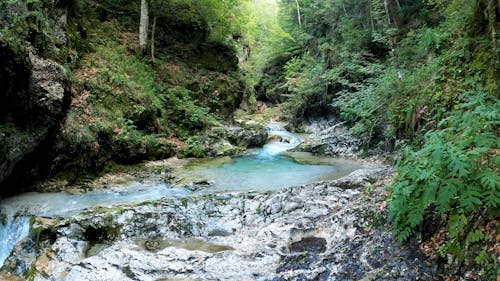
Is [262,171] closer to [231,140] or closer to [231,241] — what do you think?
[231,140]

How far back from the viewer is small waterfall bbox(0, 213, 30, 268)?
6.16m

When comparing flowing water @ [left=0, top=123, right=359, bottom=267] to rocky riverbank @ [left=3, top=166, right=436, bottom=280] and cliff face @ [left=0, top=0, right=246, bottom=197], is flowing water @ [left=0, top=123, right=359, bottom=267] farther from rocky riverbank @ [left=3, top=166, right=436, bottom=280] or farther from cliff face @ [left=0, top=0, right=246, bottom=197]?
cliff face @ [left=0, top=0, right=246, bottom=197]

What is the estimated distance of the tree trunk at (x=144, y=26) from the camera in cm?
1474

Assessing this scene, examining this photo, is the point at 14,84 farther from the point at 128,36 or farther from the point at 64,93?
the point at 128,36

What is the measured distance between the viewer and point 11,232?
6.52m

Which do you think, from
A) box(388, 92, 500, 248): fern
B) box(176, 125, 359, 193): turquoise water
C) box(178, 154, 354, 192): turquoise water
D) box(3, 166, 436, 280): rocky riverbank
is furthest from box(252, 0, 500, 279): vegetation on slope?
box(178, 154, 354, 192): turquoise water

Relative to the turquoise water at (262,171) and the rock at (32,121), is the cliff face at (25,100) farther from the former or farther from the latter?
the turquoise water at (262,171)

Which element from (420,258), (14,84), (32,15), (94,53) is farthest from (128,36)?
(420,258)

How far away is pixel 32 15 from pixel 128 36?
697 centimetres

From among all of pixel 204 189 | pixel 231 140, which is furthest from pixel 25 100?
pixel 231 140

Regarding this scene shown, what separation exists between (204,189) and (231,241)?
2.87 m

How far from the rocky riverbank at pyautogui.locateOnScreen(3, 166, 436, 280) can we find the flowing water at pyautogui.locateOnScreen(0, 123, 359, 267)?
0.90 m

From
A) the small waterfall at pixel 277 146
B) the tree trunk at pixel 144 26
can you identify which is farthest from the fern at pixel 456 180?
the tree trunk at pixel 144 26

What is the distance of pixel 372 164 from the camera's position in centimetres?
1110
